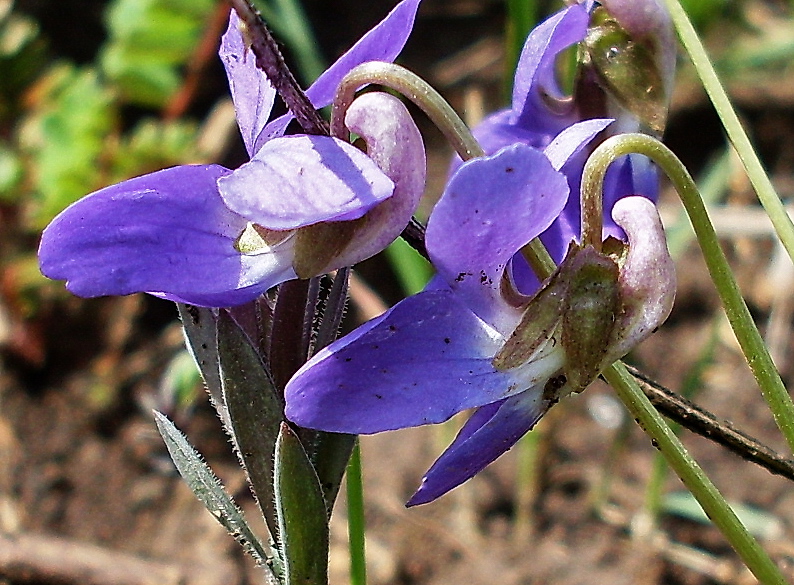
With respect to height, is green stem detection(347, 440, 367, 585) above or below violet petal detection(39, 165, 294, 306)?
below

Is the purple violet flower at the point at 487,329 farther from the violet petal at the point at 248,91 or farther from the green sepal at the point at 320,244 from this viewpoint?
the violet petal at the point at 248,91

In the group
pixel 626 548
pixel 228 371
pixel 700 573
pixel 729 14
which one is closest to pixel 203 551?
pixel 626 548

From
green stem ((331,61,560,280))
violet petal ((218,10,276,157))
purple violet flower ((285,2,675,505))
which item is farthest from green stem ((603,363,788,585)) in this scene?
violet petal ((218,10,276,157))

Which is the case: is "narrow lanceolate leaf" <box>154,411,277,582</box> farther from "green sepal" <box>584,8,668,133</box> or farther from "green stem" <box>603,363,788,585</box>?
"green sepal" <box>584,8,668,133</box>

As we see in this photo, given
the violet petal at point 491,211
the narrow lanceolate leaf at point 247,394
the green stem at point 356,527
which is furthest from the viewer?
the green stem at point 356,527

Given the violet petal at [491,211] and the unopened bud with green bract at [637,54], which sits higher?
the violet petal at [491,211]

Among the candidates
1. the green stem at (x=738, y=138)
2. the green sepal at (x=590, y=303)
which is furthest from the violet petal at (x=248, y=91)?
the green stem at (x=738, y=138)

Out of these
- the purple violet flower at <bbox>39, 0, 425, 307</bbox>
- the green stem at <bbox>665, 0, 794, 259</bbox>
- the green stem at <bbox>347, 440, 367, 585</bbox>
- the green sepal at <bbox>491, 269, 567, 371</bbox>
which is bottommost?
the green stem at <bbox>347, 440, 367, 585</bbox>

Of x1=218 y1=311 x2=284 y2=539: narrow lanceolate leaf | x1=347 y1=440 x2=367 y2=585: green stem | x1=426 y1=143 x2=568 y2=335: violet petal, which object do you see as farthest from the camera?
x1=347 y1=440 x2=367 y2=585: green stem
